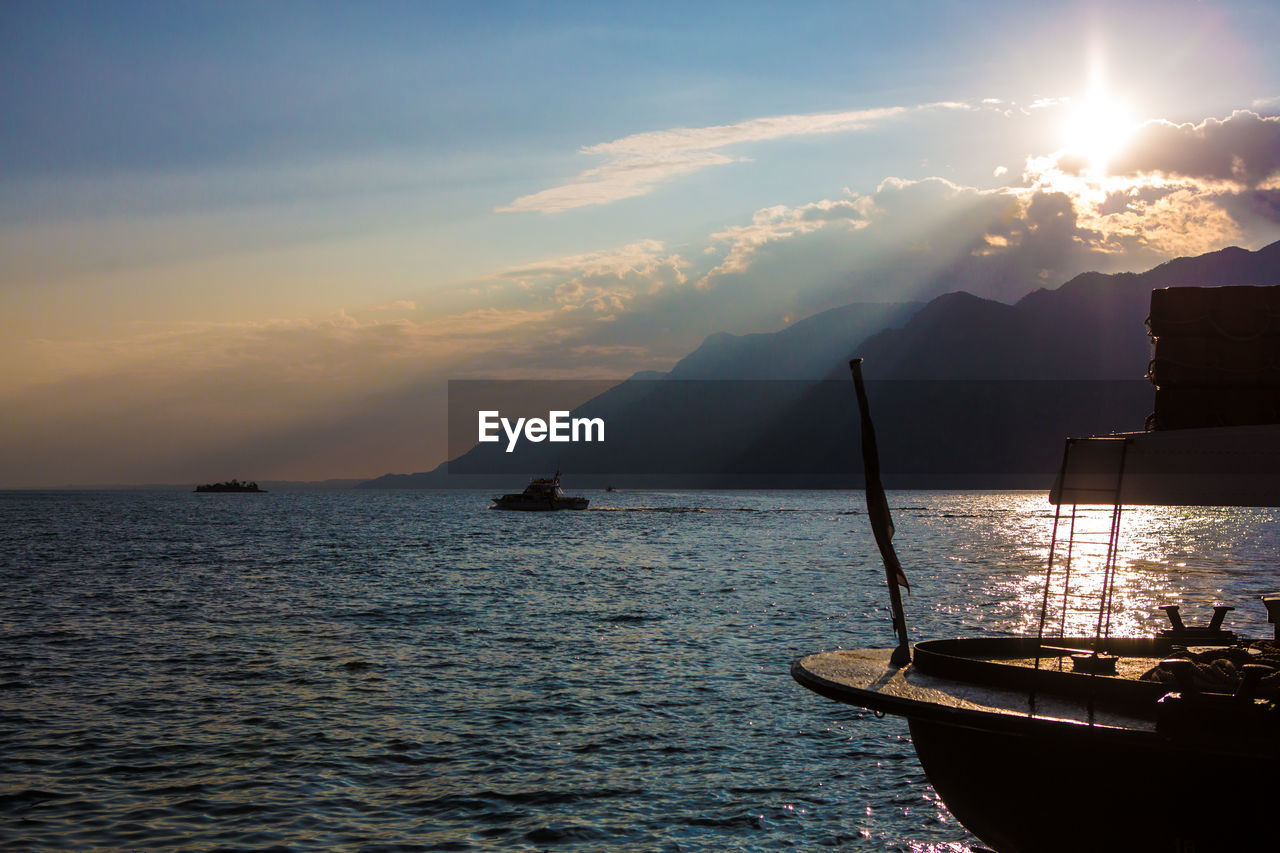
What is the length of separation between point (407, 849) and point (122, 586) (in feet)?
158

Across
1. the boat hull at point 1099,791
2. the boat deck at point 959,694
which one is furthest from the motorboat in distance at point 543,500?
the boat hull at point 1099,791

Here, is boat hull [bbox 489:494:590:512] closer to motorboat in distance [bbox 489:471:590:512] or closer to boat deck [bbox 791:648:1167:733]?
motorboat in distance [bbox 489:471:590:512]

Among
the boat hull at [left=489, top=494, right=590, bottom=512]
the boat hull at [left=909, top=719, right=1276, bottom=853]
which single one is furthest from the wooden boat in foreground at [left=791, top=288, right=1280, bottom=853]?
the boat hull at [left=489, top=494, right=590, bottom=512]

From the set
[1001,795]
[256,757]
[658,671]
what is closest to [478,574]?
[658,671]

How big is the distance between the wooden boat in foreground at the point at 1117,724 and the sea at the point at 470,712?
3.55 m

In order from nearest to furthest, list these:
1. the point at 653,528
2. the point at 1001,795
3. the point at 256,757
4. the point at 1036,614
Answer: the point at 1001,795 → the point at 256,757 → the point at 1036,614 → the point at 653,528

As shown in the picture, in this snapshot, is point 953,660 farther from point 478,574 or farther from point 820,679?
point 478,574

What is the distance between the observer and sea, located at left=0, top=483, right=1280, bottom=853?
14195 mm

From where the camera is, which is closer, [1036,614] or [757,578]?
[1036,614]

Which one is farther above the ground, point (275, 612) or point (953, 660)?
point (953, 660)

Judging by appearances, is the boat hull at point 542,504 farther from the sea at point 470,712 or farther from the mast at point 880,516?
the mast at point 880,516

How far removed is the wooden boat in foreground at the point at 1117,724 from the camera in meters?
8.66

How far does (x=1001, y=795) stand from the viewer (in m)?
10.1

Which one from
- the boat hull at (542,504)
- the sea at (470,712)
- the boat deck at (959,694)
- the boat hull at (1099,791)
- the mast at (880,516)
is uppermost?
the mast at (880,516)
